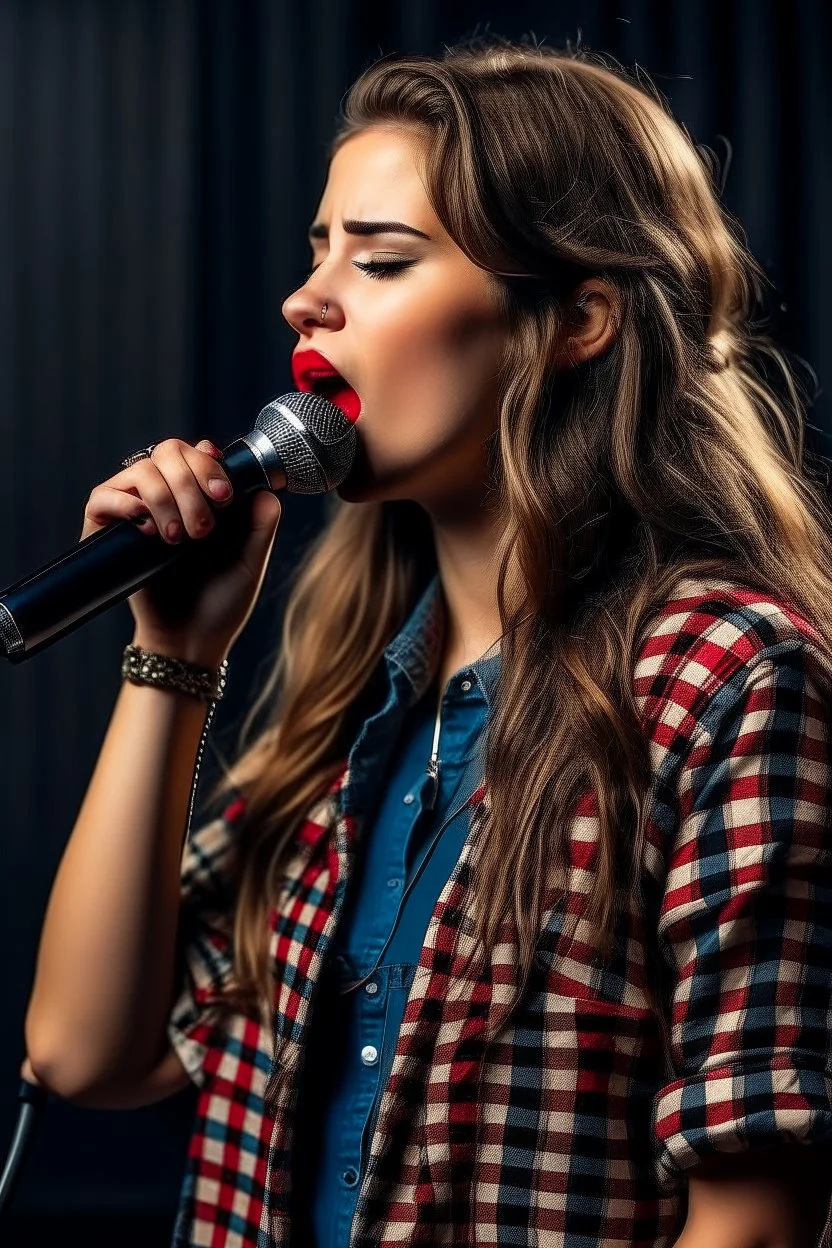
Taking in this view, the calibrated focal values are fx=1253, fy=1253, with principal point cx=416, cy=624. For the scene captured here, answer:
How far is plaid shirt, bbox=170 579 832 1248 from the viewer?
2.72 ft

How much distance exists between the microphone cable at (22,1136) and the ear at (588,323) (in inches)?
33.7

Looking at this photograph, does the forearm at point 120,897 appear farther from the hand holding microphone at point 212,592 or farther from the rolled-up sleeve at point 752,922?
the rolled-up sleeve at point 752,922

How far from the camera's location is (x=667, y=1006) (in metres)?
0.93

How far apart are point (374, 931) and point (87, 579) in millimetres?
414

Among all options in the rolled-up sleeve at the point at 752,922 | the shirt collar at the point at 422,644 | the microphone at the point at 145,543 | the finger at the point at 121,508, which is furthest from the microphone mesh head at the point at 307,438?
the rolled-up sleeve at the point at 752,922

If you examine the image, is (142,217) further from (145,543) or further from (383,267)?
(145,543)

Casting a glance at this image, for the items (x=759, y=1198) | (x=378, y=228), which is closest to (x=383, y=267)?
(x=378, y=228)

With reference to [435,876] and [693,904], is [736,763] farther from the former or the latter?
[435,876]

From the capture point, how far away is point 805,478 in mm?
1220

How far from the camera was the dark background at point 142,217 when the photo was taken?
1541 mm

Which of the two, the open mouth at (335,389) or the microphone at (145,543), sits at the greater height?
the open mouth at (335,389)

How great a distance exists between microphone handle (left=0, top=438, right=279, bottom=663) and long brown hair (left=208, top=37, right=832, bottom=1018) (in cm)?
24

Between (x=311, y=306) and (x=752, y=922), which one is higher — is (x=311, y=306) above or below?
above

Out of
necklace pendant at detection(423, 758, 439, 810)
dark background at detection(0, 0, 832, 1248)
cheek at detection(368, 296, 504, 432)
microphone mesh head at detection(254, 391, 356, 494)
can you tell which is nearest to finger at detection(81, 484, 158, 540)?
microphone mesh head at detection(254, 391, 356, 494)
